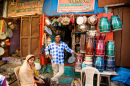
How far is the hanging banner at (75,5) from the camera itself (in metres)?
4.29

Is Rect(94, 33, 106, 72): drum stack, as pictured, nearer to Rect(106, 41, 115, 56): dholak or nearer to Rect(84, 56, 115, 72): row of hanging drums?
Rect(84, 56, 115, 72): row of hanging drums

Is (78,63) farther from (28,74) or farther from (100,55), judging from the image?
(28,74)

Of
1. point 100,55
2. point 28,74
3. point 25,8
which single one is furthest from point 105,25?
point 25,8

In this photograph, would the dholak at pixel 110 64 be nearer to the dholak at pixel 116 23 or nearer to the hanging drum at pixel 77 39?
the dholak at pixel 116 23

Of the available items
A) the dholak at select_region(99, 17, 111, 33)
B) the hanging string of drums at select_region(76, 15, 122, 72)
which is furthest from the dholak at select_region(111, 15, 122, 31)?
the dholak at select_region(99, 17, 111, 33)

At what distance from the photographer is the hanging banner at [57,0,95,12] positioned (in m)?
4.29

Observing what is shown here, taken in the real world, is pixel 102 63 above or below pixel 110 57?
below

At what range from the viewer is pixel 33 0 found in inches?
207

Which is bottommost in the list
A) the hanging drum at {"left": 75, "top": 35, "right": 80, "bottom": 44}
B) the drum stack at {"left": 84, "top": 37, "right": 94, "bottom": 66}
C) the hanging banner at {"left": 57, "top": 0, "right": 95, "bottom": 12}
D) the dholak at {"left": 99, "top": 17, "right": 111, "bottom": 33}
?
the drum stack at {"left": 84, "top": 37, "right": 94, "bottom": 66}

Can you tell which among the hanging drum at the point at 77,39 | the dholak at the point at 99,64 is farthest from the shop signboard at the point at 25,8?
the dholak at the point at 99,64

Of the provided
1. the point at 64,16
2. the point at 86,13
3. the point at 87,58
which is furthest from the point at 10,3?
the point at 87,58

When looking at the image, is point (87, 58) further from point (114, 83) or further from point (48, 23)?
point (48, 23)

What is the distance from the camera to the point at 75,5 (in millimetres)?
4422

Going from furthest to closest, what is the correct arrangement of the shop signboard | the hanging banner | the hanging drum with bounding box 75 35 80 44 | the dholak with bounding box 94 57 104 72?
1. the shop signboard
2. the hanging drum with bounding box 75 35 80 44
3. the hanging banner
4. the dholak with bounding box 94 57 104 72
